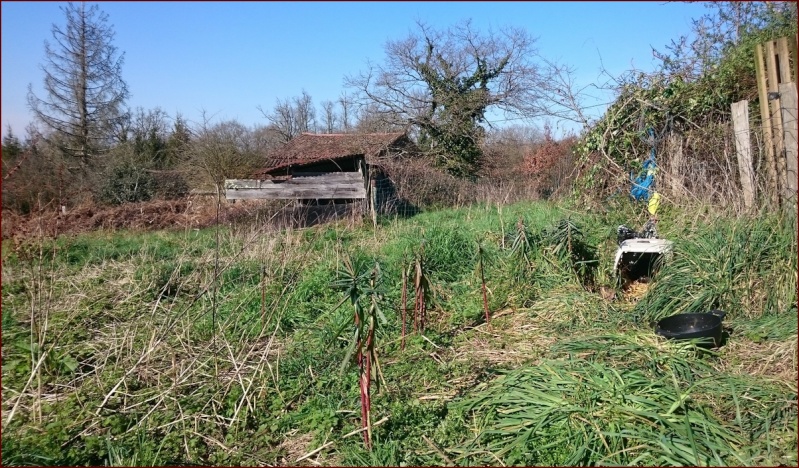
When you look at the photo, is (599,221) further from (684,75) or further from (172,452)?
(172,452)

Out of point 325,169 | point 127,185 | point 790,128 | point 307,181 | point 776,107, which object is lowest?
point 790,128

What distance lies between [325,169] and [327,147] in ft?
6.18

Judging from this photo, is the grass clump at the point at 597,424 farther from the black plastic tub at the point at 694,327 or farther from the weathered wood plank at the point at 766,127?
the weathered wood plank at the point at 766,127

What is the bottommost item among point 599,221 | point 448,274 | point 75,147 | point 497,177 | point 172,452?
point 172,452

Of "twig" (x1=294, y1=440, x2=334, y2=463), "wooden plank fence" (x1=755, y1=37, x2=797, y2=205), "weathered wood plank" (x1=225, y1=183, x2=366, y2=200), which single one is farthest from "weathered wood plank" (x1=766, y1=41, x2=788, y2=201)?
"weathered wood plank" (x1=225, y1=183, x2=366, y2=200)

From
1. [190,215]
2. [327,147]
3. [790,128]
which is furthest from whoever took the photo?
[327,147]

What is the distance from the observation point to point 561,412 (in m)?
2.88

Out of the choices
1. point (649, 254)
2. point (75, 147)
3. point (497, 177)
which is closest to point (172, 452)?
point (649, 254)

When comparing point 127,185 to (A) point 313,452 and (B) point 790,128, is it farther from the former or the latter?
(B) point 790,128

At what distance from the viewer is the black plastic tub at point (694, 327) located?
3623 millimetres

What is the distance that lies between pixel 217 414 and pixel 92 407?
2.76 feet

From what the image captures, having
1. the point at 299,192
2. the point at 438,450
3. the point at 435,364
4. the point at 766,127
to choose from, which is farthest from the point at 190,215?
the point at 766,127

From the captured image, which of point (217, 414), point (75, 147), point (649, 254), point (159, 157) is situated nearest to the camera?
point (217, 414)

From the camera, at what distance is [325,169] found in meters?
17.8
